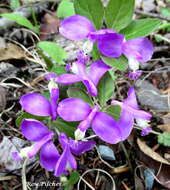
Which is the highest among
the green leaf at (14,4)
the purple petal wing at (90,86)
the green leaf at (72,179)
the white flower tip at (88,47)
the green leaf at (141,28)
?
the green leaf at (141,28)

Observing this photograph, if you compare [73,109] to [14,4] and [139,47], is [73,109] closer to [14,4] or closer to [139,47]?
[139,47]

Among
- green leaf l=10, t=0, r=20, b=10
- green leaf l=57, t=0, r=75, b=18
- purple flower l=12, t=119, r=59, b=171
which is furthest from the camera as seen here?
green leaf l=10, t=0, r=20, b=10

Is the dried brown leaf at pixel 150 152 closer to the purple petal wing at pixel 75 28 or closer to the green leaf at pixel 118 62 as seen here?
the green leaf at pixel 118 62

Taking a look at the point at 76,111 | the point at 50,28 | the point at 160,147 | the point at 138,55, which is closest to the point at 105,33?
the point at 138,55

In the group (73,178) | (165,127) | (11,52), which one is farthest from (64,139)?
(11,52)

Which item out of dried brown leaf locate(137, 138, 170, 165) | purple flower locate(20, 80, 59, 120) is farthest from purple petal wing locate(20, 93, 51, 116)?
dried brown leaf locate(137, 138, 170, 165)

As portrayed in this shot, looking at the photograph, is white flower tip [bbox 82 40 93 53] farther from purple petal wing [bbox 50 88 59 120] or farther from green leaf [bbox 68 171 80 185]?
green leaf [bbox 68 171 80 185]

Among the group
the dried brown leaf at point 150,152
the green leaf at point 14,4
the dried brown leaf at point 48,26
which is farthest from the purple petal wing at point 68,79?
the green leaf at point 14,4

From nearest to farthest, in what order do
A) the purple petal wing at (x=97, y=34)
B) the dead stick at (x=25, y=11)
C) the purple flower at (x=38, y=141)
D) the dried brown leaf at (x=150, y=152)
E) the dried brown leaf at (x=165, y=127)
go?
the purple petal wing at (x=97, y=34)
the purple flower at (x=38, y=141)
the dried brown leaf at (x=150, y=152)
the dried brown leaf at (x=165, y=127)
the dead stick at (x=25, y=11)
